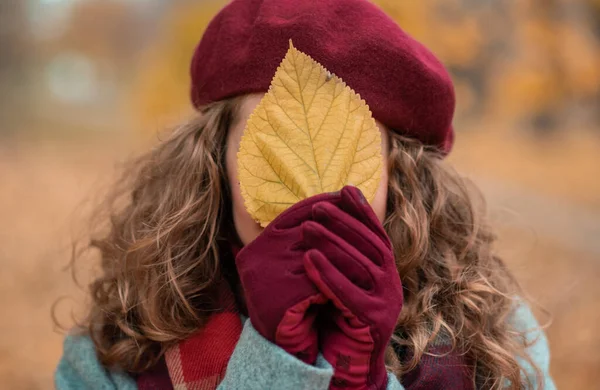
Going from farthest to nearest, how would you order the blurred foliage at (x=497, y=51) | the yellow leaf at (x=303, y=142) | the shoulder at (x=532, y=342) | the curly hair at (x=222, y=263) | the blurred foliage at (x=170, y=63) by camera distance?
the blurred foliage at (x=170, y=63), the blurred foliage at (x=497, y=51), the shoulder at (x=532, y=342), the curly hair at (x=222, y=263), the yellow leaf at (x=303, y=142)

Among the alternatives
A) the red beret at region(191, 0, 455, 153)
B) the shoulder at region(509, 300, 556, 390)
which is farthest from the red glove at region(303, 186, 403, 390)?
the shoulder at region(509, 300, 556, 390)

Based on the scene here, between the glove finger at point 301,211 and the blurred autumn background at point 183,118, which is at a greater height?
the glove finger at point 301,211

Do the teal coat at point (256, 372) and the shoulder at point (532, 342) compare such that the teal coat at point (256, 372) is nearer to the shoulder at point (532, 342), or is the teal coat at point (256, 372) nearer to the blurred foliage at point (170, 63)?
the shoulder at point (532, 342)

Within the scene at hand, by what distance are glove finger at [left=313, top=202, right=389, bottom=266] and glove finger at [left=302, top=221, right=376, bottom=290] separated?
0.01m

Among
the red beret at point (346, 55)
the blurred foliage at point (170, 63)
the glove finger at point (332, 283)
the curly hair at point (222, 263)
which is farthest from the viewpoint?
the blurred foliage at point (170, 63)

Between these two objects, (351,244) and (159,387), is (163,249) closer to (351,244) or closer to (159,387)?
(159,387)

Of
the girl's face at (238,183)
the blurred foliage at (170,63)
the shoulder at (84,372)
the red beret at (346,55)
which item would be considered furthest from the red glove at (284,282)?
the blurred foliage at (170,63)

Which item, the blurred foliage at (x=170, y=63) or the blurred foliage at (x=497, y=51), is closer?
the blurred foliage at (x=497, y=51)

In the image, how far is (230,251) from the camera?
1.39 metres

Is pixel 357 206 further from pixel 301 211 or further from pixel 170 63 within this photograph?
pixel 170 63

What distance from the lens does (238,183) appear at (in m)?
1.19

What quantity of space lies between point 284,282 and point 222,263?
0.47 metres

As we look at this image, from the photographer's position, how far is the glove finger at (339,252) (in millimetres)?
922

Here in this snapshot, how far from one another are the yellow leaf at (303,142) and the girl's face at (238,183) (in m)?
0.09
